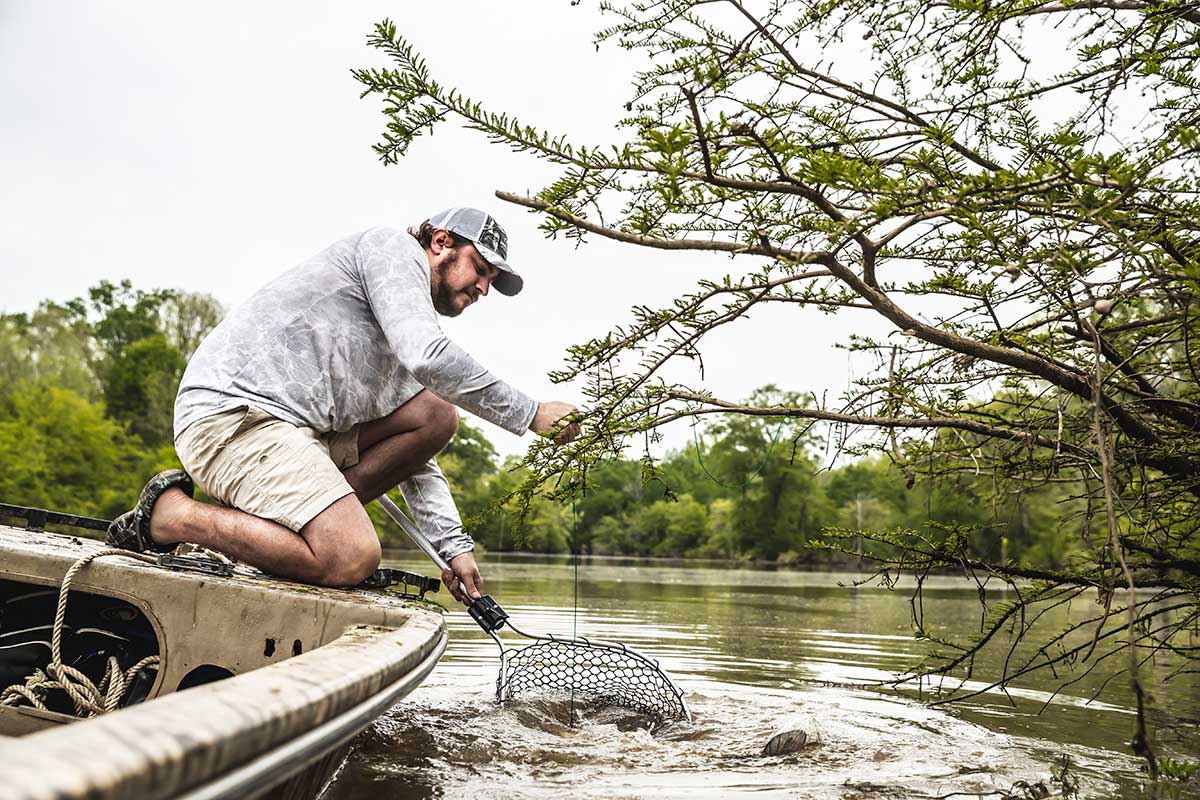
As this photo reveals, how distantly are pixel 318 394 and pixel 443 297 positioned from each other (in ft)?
2.42

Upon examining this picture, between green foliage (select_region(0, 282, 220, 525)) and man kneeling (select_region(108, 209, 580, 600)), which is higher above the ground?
green foliage (select_region(0, 282, 220, 525))

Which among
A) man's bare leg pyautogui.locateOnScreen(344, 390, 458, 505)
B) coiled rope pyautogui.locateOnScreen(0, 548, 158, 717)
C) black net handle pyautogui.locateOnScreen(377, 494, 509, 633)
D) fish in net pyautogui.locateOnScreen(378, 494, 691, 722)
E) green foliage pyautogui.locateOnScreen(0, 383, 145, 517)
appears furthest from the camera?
green foliage pyautogui.locateOnScreen(0, 383, 145, 517)

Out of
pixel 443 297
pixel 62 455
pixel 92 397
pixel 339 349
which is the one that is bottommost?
pixel 339 349

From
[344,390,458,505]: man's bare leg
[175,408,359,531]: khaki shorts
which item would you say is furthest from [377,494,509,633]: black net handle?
[175,408,359,531]: khaki shorts

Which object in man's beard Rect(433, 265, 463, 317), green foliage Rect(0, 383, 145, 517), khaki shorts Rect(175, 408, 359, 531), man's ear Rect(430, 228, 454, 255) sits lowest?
khaki shorts Rect(175, 408, 359, 531)

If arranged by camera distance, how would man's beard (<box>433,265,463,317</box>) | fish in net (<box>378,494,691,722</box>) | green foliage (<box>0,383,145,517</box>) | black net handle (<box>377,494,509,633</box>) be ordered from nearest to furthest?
black net handle (<box>377,494,509,633</box>)
man's beard (<box>433,265,463,317</box>)
fish in net (<box>378,494,691,722</box>)
green foliage (<box>0,383,145,517</box>)

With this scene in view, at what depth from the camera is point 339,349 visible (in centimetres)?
359

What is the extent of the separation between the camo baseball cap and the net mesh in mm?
1697

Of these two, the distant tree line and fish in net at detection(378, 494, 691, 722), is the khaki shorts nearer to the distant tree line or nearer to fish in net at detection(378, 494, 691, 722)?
fish in net at detection(378, 494, 691, 722)

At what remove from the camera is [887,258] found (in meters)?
3.49

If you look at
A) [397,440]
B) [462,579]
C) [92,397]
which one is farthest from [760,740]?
[92,397]

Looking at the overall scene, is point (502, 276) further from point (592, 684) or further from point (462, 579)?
point (592, 684)

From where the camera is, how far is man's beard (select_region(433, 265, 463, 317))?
3.92 meters

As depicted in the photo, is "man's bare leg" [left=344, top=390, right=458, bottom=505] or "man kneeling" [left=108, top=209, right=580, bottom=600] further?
"man's bare leg" [left=344, top=390, right=458, bottom=505]
